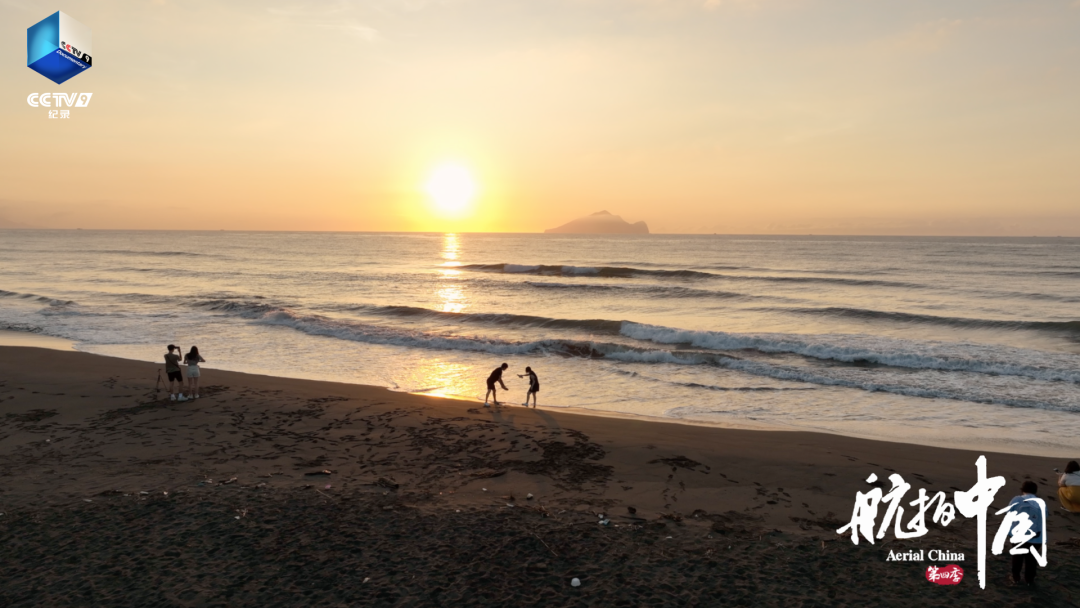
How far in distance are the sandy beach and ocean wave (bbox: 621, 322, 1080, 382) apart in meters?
9.52

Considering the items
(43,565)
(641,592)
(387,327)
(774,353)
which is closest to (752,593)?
(641,592)

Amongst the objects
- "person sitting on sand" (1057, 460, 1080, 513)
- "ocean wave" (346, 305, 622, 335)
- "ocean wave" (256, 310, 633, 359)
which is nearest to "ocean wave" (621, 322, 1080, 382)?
"ocean wave" (346, 305, 622, 335)

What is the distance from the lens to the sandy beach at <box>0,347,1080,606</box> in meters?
6.31

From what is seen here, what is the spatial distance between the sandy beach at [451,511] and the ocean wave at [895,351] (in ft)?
31.2

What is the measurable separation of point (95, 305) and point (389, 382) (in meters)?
25.7

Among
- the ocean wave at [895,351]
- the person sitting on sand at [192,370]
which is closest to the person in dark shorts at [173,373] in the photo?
the person sitting on sand at [192,370]

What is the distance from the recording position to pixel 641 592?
248 inches

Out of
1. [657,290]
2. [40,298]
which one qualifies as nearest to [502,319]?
[657,290]

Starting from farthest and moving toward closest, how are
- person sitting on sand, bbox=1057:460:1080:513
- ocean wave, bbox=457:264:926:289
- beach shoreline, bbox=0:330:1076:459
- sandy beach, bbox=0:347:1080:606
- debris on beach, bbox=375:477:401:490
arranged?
ocean wave, bbox=457:264:926:289 < beach shoreline, bbox=0:330:1076:459 < debris on beach, bbox=375:477:401:490 < person sitting on sand, bbox=1057:460:1080:513 < sandy beach, bbox=0:347:1080:606

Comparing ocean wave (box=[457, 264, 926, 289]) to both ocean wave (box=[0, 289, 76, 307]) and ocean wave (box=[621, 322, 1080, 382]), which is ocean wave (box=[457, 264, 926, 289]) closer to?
ocean wave (box=[621, 322, 1080, 382])

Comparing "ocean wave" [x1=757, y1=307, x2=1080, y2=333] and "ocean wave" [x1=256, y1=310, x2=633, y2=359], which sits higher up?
"ocean wave" [x1=757, y1=307, x2=1080, y2=333]

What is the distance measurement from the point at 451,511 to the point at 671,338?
60.6ft

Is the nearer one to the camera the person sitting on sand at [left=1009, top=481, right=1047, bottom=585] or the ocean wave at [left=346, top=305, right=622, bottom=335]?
the person sitting on sand at [left=1009, top=481, right=1047, bottom=585]

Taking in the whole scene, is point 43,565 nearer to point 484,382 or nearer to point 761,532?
point 761,532
